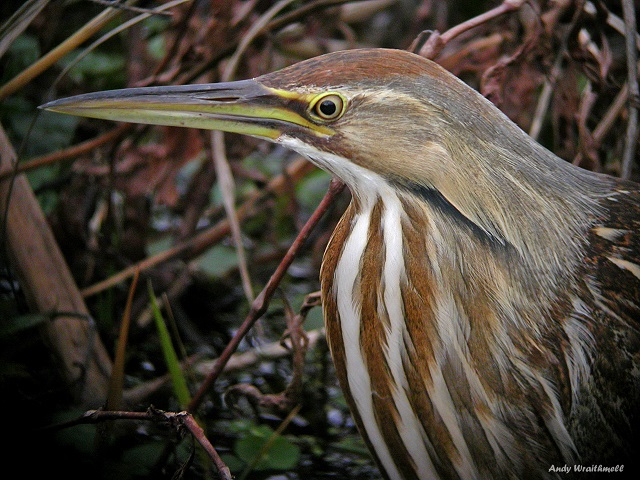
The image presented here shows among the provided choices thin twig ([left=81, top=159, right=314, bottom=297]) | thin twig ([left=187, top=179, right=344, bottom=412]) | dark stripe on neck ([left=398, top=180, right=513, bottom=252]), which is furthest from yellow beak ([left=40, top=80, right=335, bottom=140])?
thin twig ([left=81, top=159, right=314, bottom=297])

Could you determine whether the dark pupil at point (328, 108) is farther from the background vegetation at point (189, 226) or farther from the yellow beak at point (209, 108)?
the background vegetation at point (189, 226)

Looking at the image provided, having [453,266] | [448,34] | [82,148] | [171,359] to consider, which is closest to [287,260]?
[171,359]

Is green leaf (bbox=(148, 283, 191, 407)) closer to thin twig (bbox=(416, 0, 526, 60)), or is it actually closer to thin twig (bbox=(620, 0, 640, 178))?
thin twig (bbox=(416, 0, 526, 60))

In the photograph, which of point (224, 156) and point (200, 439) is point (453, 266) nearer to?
point (200, 439)

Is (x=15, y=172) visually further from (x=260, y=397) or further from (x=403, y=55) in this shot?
(x=403, y=55)

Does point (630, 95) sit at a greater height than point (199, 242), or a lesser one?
greater

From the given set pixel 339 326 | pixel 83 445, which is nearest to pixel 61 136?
pixel 83 445
